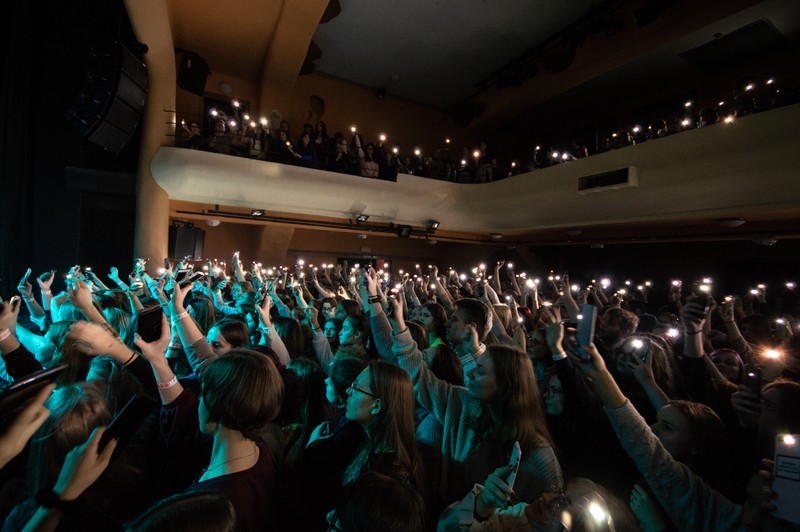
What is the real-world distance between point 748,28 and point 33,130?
13.4 m

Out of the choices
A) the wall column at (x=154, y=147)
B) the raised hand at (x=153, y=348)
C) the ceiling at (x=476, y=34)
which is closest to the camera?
the raised hand at (x=153, y=348)

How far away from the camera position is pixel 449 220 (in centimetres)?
1058

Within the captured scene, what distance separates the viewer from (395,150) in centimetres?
980

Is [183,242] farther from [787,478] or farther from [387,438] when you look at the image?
[787,478]

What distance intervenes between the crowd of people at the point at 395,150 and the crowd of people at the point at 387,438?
19.4 feet

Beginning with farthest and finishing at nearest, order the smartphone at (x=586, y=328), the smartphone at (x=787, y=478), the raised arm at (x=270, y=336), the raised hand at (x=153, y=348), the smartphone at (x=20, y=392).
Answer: the raised arm at (x=270, y=336) → the raised hand at (x=153, y=348) → the smartphone at (x=586, y=328) → the smartphone at (x=787, y=478) → the smartphone at (x=20, y=392)

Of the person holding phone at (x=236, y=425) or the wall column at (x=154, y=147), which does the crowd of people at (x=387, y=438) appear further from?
the wall column at (x=154, y=147)

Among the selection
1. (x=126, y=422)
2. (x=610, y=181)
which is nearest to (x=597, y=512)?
(x=126, y=422)

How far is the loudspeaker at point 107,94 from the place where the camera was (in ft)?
17.5

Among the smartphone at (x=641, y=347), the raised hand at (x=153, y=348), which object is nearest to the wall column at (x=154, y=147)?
the raised hand at (x=153, y=348)

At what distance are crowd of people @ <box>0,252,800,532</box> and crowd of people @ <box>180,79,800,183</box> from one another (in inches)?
233

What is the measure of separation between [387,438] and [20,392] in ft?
3.56

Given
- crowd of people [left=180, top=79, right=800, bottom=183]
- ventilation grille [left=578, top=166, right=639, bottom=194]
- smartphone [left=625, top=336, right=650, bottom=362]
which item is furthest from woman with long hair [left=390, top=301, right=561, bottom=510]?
crowd of people [left=180, top=79, right=800, bottom=183]

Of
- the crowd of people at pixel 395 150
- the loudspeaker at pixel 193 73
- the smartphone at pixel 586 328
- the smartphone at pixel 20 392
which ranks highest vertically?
the loudspeaker at pixel 193 73
